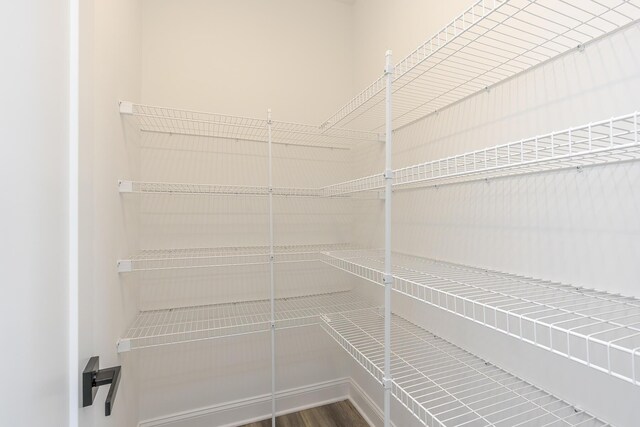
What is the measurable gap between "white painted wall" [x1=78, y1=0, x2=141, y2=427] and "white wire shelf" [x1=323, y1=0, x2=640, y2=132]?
39.1 inches

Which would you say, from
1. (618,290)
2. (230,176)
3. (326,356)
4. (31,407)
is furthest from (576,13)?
(326,356)

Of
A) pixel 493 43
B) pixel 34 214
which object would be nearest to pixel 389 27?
pixel 493 43

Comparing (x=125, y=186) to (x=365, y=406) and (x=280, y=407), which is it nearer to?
(x=280, y=407)

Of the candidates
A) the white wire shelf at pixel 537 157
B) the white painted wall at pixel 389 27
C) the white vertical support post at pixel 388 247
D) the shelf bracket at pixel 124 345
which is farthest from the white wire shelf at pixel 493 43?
the shelf bracket at pixel 124 345

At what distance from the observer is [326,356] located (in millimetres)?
2057

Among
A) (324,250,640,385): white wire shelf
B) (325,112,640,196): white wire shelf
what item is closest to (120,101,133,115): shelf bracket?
(325,112,640,196): white wire shelf

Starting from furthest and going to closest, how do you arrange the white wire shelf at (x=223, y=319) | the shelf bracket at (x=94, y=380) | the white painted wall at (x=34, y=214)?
the white wire shelf at (x=223, y=319)
the shelf bracket at (x=94, y=380)
the white painted wall at (x=34, y=214)

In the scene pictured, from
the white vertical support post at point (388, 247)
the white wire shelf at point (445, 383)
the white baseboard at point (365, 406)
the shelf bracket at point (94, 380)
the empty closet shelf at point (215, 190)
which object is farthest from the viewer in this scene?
the white baseboard at point (365, 406)

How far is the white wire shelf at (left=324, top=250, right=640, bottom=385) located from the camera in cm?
64

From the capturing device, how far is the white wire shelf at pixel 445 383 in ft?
2.93

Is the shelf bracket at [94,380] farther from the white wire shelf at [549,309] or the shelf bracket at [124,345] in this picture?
the white wire shelf at [549,309]

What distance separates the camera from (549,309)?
73 cm

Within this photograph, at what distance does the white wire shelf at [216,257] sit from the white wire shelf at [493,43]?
34.4 inches

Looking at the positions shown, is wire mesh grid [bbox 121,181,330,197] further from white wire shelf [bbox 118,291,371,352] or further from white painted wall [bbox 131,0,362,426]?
white wire shelf [bbox 118,291,371,352]
